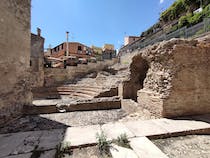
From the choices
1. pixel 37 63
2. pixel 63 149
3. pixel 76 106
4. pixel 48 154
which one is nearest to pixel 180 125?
pixel 63 149

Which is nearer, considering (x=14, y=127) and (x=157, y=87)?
(x=14, y=127)

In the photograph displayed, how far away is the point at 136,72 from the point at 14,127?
17.9ft

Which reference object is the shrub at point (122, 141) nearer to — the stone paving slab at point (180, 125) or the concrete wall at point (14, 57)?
the stone paving slab at point (180, 125)

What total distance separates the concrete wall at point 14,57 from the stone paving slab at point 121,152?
3.70m

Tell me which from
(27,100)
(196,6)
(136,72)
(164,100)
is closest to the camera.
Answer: (164,100)

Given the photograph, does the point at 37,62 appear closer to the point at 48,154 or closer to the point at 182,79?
the point at 48,154

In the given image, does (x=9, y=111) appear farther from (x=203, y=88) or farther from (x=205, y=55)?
(x=205, y=55)

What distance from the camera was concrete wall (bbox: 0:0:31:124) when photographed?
11.9ft

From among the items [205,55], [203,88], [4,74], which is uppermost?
[205,55]

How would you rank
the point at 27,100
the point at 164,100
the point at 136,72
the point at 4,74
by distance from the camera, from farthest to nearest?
the point at 136,72, the point at 27,100, the point at 4,74, the point at 164,100

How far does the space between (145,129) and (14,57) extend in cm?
481

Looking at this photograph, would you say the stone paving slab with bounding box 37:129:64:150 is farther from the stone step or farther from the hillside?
the hillside

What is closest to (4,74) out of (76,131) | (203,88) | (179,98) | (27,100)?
(27,100)

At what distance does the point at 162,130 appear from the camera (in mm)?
2643
